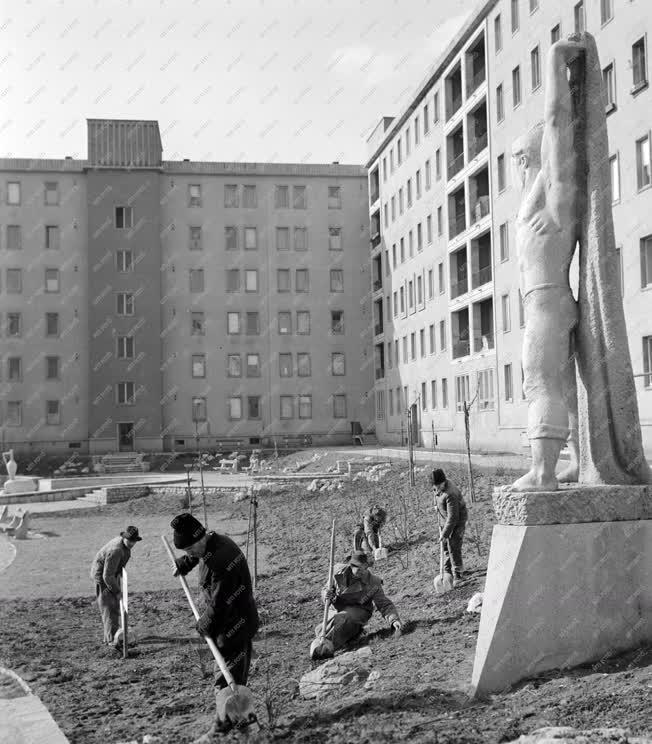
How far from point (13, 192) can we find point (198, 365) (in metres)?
17.2

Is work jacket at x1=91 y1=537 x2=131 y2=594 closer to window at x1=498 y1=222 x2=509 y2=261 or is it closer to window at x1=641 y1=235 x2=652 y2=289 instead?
window at x1=641 y1=235 x2=652 y2=289

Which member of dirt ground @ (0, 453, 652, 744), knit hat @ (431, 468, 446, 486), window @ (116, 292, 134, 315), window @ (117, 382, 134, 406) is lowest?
dirt ground @ (0, 453, 652, 744)

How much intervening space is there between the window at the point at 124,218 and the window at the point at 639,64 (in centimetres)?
4064

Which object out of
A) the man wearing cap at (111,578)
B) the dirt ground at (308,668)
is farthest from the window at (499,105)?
the man wearing cap at (111,578)

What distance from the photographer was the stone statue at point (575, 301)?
6305 millimetres

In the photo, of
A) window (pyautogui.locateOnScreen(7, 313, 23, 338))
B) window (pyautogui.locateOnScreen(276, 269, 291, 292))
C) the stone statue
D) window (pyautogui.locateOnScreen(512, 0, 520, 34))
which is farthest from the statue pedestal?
window (pyautogui.locateOnScreen(7, 313, 23, 338))

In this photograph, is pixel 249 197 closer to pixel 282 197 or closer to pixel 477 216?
pixel 282 197

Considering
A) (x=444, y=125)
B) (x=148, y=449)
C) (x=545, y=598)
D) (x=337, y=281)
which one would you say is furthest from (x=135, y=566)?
(x=337, y=281)

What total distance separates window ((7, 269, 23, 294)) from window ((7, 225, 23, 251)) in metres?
1.56

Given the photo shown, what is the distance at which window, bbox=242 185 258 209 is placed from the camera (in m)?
63.5

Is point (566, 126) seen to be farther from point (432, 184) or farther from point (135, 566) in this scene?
point (432, 184)

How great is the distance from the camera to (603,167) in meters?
6.46

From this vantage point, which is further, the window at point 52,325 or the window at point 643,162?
the window at point 52,325

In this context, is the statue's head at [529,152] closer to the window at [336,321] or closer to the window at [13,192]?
the window at [336,321]
